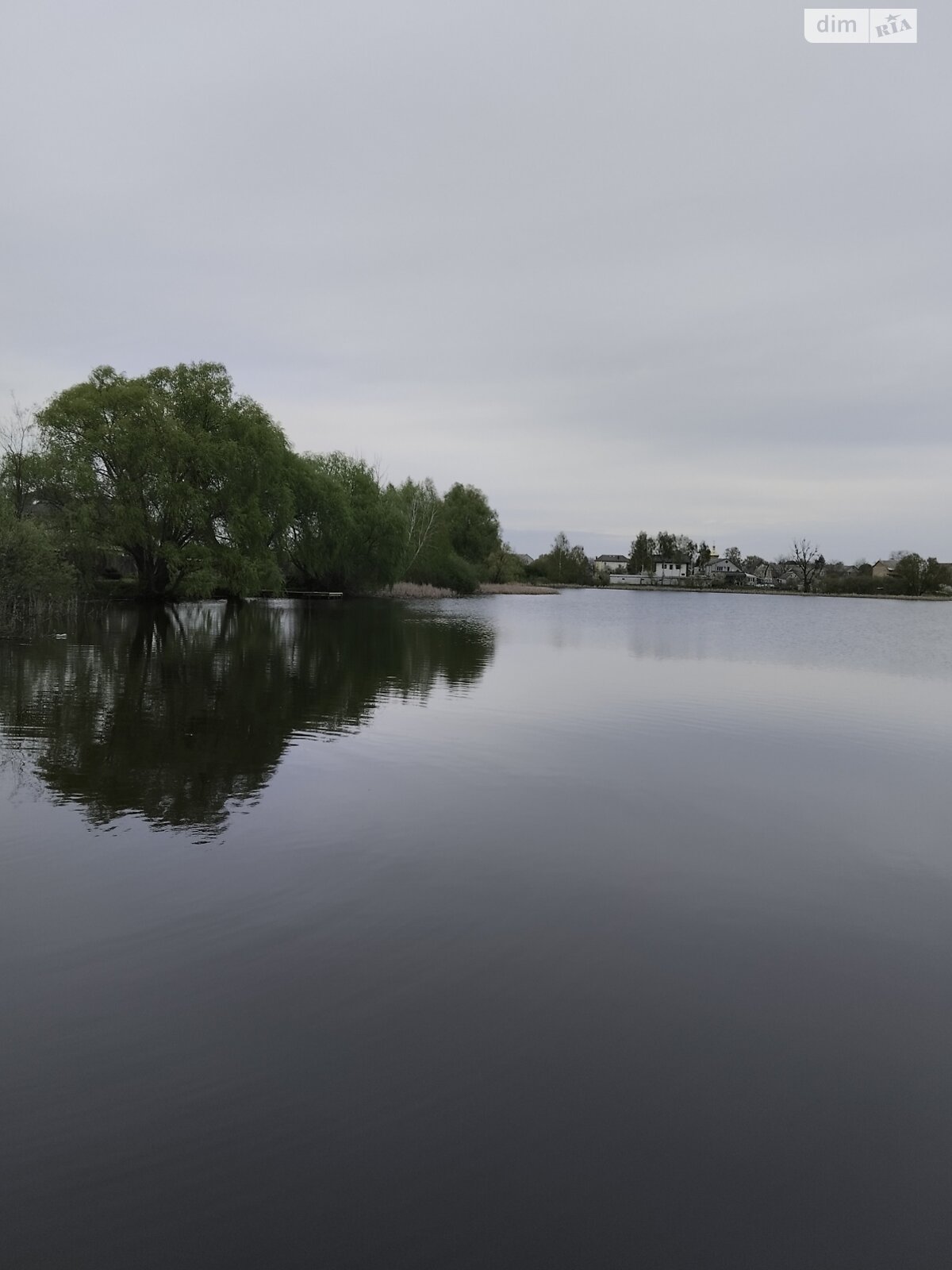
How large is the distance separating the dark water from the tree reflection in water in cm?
15

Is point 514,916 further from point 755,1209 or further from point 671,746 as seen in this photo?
point 671,746

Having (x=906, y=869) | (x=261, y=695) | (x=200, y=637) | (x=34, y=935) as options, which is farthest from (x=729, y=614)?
(x=34, y=935)

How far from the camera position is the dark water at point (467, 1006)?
11.5ft

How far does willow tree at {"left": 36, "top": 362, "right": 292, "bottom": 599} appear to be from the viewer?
127 ft

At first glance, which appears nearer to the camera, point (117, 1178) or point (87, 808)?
point (117, 1178)

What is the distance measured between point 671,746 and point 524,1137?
949 cm

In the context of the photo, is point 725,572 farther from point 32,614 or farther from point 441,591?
point 32,614

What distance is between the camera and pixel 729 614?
59.7 metres

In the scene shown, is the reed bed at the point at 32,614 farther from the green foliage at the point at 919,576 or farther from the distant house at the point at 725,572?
the distant house at the point at 725,572

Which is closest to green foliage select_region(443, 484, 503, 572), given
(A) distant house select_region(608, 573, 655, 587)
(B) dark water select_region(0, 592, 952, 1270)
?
(A) distant house select_region(608, 573, 655, 587)

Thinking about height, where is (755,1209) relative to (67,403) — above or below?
below

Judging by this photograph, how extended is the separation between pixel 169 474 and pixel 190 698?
2782 centimetres

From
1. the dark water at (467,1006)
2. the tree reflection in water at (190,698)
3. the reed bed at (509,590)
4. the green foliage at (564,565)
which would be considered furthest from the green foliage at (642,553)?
the dark water at (467,1006)

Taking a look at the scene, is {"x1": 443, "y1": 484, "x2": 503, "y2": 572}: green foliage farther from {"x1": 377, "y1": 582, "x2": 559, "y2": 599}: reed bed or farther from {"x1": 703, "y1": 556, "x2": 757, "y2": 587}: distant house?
{"x1": 703, "y1": 556, "x2": 757, "y2": 587}: distant house
